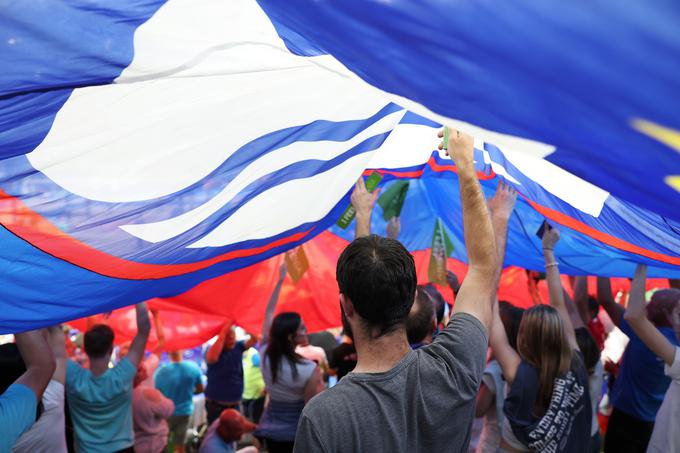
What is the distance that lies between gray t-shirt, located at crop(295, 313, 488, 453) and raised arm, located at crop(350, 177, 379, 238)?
55.6 inches

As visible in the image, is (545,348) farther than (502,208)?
Yes

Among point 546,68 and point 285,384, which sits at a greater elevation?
point 546,68

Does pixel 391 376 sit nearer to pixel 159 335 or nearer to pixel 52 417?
pixel 52 417

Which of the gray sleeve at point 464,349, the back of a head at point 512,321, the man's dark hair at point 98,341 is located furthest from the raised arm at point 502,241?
the man's dark hair at point 98,341

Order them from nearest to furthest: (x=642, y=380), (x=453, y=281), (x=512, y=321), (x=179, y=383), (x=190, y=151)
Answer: (x=190, y=151)
(x=512, y=321)
(x=642, y=380)
(x=453, y=281)
(x=179, y=383)

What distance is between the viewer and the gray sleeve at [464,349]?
6.07ft

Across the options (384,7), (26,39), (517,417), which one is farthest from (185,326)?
(384,7)

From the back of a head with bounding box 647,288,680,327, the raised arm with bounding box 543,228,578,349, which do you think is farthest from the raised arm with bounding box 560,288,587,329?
the raised arm with bounding box 543,228,578,349

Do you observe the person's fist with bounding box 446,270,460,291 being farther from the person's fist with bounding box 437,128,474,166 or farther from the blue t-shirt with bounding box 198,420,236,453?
the person's fist with bounding box 437,128,474,166

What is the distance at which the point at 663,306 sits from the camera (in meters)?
4.44

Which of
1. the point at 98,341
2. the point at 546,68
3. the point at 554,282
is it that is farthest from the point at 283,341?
the point at 546,68

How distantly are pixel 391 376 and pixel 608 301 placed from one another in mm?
3502

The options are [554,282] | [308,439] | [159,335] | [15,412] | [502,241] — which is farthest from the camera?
[159,335]

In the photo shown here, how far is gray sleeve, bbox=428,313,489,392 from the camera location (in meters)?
1.85
